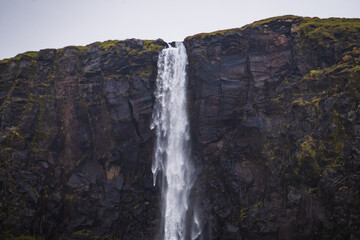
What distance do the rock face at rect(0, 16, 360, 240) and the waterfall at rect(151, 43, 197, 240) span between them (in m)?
1.23

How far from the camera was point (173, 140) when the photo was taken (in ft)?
115

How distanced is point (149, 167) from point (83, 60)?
59.8ft

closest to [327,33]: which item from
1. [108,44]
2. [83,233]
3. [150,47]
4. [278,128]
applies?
[278,128]

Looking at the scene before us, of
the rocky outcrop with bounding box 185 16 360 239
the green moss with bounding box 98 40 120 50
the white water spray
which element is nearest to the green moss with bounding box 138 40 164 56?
the white water spray

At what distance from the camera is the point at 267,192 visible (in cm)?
2923

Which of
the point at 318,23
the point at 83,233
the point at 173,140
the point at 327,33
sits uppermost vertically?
the point at 318,23

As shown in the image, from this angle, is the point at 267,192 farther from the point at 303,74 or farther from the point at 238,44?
the point at 238,44

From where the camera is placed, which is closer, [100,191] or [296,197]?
[296,197]

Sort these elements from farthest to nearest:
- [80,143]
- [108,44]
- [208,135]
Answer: [108,44]
[80,143]
[208,135]

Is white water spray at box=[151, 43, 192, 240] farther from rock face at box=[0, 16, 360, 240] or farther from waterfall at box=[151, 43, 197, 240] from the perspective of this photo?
rock face at box=[0, 16, 360, 240]

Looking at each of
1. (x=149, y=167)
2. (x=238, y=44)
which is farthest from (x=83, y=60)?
(x=238, y=44)

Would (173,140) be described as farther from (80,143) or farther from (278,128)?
(278,128)

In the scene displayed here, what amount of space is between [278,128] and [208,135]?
318 inches

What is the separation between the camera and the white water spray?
32438mm
